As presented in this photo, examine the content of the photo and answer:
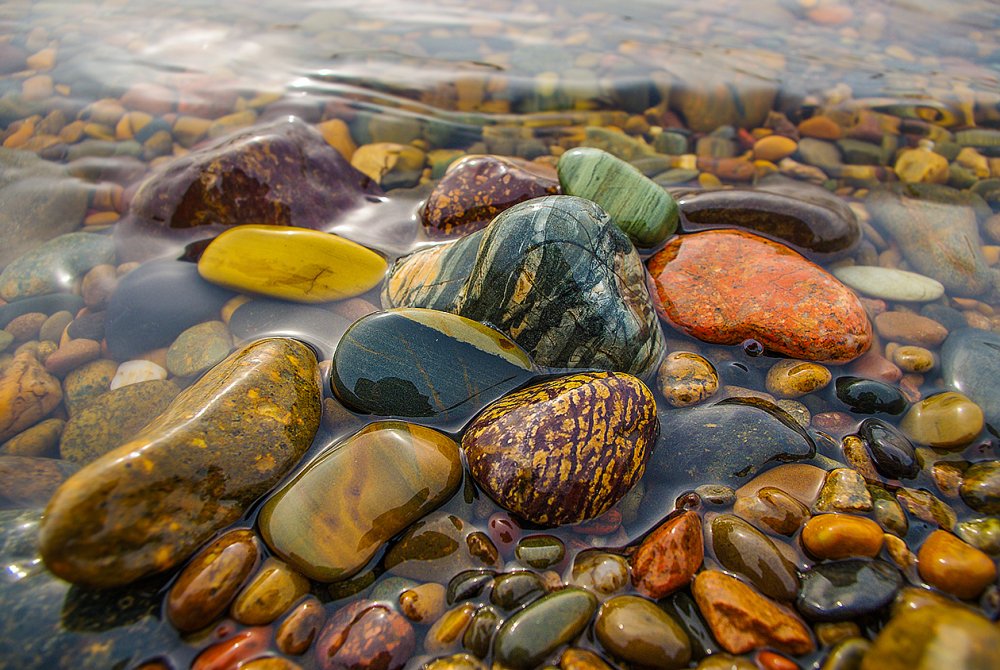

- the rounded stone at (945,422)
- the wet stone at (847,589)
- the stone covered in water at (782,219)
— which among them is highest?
the stone covered in water at (782,219)

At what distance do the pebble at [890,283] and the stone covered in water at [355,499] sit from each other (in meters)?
2.23

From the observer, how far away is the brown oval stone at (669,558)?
1745 mm

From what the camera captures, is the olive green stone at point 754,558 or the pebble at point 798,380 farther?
the pebble at point 798,380

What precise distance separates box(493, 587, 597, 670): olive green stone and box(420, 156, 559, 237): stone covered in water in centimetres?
194

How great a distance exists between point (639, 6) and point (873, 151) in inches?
101

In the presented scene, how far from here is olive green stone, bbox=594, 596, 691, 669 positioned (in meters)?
1.58

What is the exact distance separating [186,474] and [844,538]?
2019 mm

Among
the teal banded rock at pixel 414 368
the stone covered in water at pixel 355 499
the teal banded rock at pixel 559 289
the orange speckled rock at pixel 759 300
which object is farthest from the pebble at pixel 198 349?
the orange speckled rock at pixel 759 300

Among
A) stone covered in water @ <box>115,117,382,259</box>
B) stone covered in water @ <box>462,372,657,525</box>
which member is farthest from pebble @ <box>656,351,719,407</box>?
stone covered in water @ <box>115,117,382,259</box>

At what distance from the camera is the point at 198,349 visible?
2.47 metres

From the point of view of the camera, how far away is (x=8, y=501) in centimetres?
194

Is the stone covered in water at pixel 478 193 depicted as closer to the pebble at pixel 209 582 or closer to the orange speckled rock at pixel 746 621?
the pebble at pixel 209 582

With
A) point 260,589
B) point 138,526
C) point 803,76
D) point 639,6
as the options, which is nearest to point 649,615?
point 260,589

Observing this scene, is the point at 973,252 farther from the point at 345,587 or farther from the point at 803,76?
the point at 345,587
